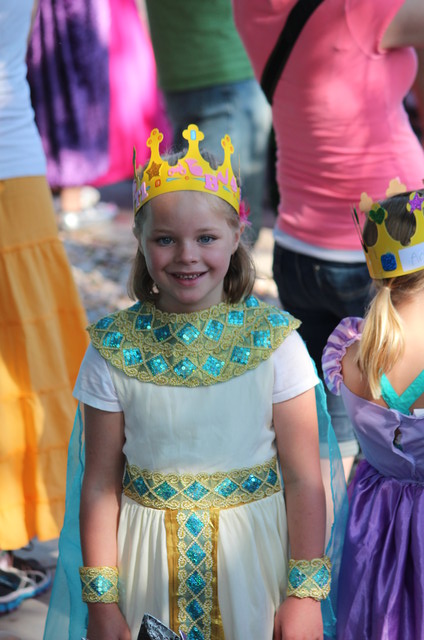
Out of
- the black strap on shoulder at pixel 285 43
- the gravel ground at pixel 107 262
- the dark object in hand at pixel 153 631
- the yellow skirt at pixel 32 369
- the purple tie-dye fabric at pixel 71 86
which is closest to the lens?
the dark object in hand at pixel 153 631

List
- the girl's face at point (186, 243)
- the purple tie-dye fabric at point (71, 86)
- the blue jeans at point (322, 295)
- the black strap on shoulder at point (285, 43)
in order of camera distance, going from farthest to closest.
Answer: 1. the purple tie-dye fabric at point (71, 86)
2. the blue jeans at point (322, 295)
3. the black strap on shoulder at point (285, 43)
4. the girl's face at point (186, 243)


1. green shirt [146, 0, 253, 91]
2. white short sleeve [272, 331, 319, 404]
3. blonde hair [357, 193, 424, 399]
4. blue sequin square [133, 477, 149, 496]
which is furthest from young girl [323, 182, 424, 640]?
green shirt [146, 0, 253, 91]

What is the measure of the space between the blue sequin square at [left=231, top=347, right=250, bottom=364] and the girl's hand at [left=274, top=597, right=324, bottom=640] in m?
0.51

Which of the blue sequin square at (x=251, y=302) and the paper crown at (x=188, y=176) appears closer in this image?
the paper crown at (x=188, y=176)

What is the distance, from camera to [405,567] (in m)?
2.37

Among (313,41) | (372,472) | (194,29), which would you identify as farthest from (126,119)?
(372,472)

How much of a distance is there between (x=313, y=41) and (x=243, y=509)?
1323mm

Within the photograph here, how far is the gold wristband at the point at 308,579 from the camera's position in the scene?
2.06 m

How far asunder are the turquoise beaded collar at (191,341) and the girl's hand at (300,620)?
0.50 meters

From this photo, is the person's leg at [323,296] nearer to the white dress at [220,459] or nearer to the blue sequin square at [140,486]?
the white dress at [220,459]

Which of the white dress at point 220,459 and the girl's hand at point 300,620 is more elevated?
the white dress at point 220,459

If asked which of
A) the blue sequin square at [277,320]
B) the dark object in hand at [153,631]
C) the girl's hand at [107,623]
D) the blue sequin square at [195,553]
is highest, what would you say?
the blue sequin square at [277,320]

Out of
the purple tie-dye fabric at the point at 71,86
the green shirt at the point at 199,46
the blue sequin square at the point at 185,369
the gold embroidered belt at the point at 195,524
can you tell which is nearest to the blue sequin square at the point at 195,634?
the gold embroidered belt at the point at 195,524

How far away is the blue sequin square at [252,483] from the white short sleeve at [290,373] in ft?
0.55
